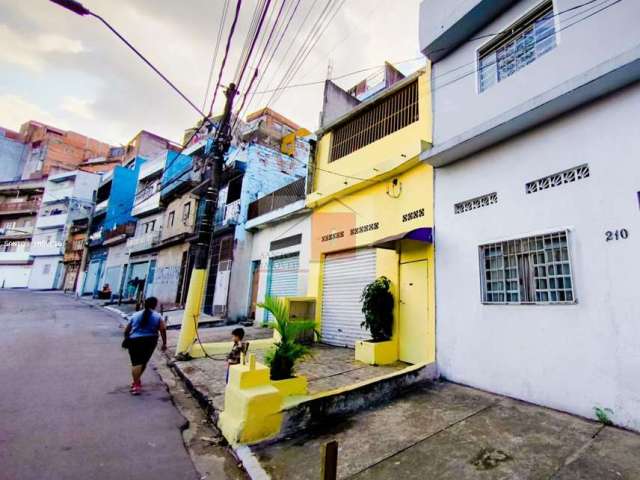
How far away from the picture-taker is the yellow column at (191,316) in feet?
25.3

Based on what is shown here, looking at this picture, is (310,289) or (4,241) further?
(4,241)

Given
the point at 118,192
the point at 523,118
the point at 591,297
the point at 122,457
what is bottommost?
the point at 122,457

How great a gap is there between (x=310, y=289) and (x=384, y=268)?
3293 millimetres

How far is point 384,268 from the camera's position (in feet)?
26.5

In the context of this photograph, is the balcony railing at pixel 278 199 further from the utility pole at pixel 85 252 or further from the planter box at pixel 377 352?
the utility pole at pixel 85 252

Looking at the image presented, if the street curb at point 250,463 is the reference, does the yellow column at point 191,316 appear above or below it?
above

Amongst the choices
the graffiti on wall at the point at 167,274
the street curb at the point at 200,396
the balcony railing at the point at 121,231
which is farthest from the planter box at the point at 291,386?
the balcony railing at the point at 121,231

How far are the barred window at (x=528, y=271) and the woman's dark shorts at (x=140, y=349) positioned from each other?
6.21 meters

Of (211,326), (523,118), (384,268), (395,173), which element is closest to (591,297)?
(523,118)

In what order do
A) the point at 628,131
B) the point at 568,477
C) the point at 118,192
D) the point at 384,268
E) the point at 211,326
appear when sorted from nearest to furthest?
the point at 568,477, the point at 628,131, the point at 384,268, the point at 211,326, the point at 118,192

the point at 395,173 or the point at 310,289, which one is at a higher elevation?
the point at 395,173

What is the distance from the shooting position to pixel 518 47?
19.6 ft

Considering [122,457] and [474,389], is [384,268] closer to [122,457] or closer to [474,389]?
[474,389]

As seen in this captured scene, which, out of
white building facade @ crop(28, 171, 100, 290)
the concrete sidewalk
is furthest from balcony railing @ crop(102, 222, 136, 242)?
the concrete sidewalk
